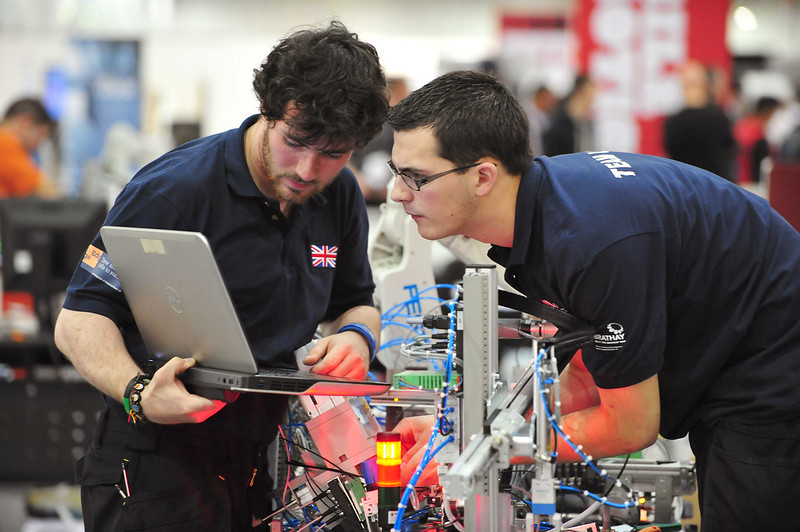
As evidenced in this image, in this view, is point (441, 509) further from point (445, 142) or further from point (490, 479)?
point (445, 142)

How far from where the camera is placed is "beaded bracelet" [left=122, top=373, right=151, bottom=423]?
5.37 feet

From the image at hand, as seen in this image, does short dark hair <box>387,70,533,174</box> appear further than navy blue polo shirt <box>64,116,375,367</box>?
No

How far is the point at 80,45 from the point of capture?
857cm

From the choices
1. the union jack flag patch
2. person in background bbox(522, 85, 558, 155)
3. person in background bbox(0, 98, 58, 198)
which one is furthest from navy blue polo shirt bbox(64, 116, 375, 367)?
person in background bbox(522, 85, 558, 155)

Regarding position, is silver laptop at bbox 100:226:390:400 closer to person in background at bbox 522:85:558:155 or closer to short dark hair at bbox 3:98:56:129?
short dark hair at bbox 3:98:56:129

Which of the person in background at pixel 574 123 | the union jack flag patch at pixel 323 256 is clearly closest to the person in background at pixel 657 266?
the union jack flag patch at pixel 323 256

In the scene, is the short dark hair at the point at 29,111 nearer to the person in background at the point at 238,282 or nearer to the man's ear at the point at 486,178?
the person in background at the point at 238,282

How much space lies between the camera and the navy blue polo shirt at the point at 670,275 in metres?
1.55

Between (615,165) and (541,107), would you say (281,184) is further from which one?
(541,107)

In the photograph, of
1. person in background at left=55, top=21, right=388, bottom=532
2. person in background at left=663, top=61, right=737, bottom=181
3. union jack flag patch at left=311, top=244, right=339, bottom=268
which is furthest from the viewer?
person in background at left=663, top=61, right=737, bottom=181

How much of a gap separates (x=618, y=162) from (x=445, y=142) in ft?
1.10

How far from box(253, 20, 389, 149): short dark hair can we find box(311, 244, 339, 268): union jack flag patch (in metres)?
0.29

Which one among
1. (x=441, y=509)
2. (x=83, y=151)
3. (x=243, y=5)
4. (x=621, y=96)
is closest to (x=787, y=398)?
(x=441, y=509)

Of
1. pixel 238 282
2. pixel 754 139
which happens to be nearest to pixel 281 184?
pixel 238 282
